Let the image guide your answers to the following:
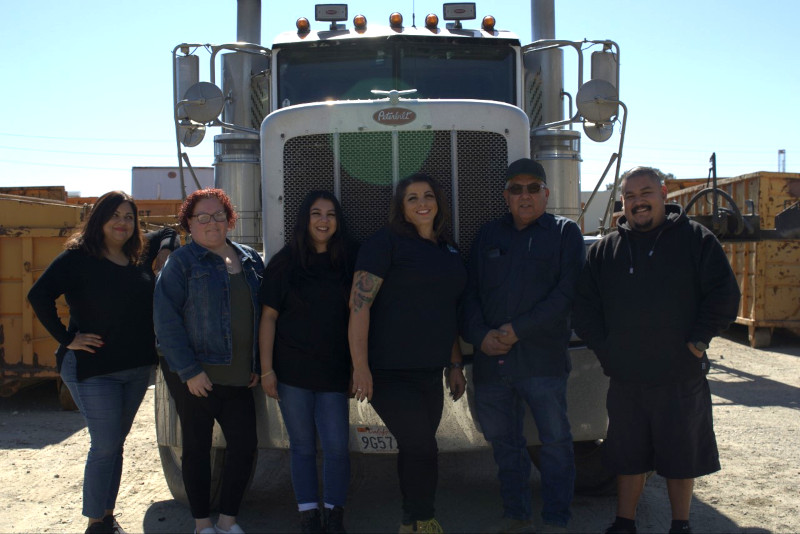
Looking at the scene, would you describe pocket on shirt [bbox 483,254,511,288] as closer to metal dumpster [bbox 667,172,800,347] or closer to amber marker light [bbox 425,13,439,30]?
amber marker light [bbox 425,13,439,30]

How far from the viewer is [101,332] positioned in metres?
3.90

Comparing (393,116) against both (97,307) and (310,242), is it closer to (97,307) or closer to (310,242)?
(310,242)

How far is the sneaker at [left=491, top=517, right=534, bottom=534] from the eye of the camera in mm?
3842

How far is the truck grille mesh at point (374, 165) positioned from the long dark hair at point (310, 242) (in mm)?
310

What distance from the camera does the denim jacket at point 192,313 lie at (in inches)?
144

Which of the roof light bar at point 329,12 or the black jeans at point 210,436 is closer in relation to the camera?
the black jeans at point 210,436

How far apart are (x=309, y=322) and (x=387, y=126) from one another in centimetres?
116

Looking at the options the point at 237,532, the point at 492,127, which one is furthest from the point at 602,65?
the point at 237,532

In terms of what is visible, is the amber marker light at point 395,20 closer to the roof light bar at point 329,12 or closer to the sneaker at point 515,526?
the roof light bar at point 329,12

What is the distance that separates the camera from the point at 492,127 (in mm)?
4215

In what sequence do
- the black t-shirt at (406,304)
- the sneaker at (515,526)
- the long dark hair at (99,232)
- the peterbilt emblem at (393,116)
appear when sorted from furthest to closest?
the peterbilt emblem at (393,116) → the long dark hair at (99,232) → the sneaker at (515,526) → the black t-shirt at (406,304)

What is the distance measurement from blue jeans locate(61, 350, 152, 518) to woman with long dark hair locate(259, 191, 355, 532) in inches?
31.8

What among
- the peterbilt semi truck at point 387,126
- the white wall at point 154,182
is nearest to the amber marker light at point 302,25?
the peterbilt semi truck at point 387,126

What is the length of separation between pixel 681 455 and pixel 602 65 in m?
2.76
